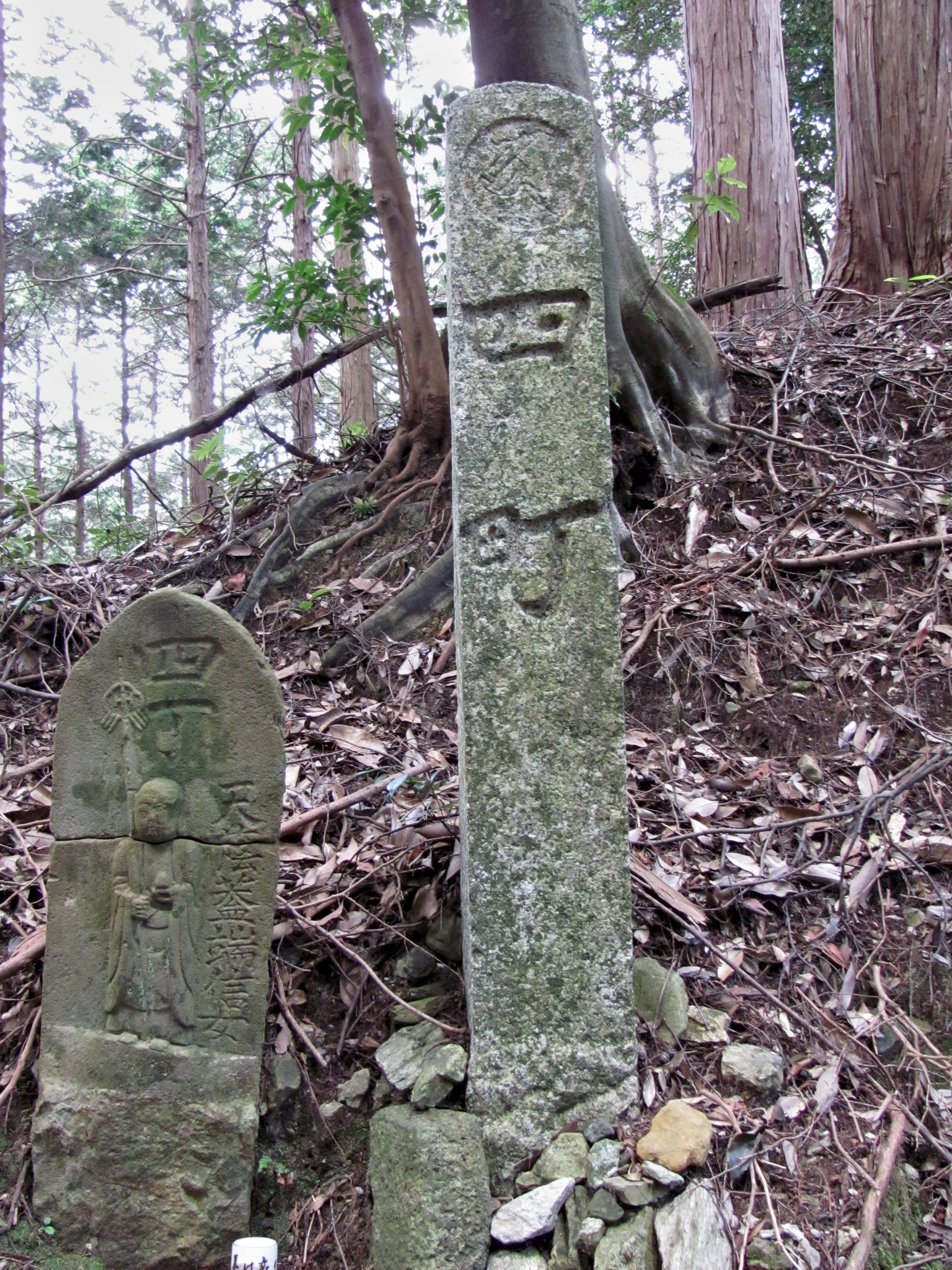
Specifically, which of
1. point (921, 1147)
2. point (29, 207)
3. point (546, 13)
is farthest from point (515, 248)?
point (29, 207)

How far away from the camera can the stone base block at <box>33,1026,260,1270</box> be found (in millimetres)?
2412

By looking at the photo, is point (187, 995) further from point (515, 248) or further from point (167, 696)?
point (515, 248)

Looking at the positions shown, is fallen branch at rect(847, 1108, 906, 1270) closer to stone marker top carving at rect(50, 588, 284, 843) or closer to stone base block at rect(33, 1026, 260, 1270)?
stone base block at rect(33, 1026, 260, 1270)

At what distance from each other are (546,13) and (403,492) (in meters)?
2.47

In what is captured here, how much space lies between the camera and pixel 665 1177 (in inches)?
85.7

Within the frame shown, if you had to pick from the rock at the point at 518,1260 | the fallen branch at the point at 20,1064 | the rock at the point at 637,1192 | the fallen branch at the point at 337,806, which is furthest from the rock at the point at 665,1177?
the fallen branch at the point at 20,1064

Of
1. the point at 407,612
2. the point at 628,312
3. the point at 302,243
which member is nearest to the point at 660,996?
the point at 407,612

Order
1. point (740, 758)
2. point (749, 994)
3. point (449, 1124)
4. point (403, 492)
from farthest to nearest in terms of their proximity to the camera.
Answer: point (403, 492) < point (740, 758) < point (749, 994) < point (449, 1124)

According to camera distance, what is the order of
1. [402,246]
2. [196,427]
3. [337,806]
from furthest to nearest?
[196,427]
[402,246]
[337,806]

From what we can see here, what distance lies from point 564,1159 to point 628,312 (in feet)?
13.7

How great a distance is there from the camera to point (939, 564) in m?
4.14

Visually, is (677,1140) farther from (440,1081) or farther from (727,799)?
(727,799)

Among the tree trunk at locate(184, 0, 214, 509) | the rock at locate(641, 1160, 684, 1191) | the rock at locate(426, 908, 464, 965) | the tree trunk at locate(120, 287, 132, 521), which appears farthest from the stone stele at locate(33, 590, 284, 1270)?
the tree trunk at locate(120, 287, 132, 521)

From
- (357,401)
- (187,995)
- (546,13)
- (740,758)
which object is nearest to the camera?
(187,995)
